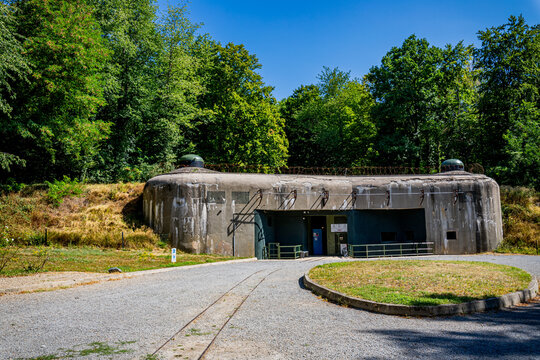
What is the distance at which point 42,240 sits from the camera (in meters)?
19.1

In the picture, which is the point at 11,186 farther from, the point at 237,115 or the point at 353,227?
the point at 353,227

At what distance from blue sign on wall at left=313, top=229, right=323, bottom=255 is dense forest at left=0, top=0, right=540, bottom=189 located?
10.0 meters

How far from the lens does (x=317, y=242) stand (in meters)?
27.7

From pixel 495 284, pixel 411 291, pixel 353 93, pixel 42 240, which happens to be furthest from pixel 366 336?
Answer: pixel 353 93

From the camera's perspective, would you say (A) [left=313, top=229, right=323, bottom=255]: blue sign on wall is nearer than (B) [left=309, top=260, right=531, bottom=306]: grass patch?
No

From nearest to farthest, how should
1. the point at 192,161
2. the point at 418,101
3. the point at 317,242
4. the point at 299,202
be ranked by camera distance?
the point at 299,202 < the point at 192,161 < the point at 317,242 < the point at 418,101

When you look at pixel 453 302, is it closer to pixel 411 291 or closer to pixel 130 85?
pixel 411 291

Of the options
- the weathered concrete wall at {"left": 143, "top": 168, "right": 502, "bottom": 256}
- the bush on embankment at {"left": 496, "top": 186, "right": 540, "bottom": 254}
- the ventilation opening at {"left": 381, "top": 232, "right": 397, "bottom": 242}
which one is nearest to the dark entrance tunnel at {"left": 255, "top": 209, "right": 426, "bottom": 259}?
the ventilation opening at {"left": 381, "top": 232, "right": 397, "bottom": 242}

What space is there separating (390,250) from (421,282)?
44.2 ft

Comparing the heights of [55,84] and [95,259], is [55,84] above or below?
above

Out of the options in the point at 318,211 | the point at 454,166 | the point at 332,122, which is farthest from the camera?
the point at 332,122

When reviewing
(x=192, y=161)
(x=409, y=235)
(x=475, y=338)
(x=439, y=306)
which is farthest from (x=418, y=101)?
(x=475, y=338)

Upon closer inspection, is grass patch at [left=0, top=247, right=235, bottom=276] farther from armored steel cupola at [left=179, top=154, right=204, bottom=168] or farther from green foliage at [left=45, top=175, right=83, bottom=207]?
armored steel cupola at [left=179, top=154, right=204, bottom=168]

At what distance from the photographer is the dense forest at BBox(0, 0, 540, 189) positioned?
76.2 ft
